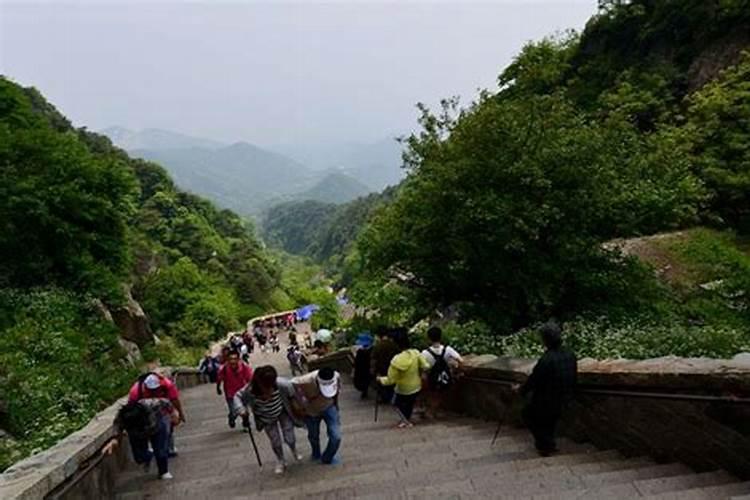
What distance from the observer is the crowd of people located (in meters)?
6.45

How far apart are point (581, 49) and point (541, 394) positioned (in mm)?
34378

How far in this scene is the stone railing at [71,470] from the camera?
16.0 feet

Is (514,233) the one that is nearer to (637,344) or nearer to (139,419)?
(637,344)

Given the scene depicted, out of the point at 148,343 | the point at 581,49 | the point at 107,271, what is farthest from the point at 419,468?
the point at 581,49

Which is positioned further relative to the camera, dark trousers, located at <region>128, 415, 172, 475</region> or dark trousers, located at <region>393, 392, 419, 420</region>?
dark trousers, located at <region>393, 392, 419, 420</region>

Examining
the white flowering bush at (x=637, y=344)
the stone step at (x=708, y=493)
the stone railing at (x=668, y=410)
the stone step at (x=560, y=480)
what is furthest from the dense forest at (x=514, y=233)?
the stone step at (x=708, y=493)

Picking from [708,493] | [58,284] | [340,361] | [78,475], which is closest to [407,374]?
[78,475]

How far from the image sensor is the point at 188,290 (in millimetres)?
51312

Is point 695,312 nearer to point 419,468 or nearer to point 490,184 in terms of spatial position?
point 490,184

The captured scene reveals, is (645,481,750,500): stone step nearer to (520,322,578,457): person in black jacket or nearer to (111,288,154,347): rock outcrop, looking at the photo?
(520,322,578,457): person in black jacket

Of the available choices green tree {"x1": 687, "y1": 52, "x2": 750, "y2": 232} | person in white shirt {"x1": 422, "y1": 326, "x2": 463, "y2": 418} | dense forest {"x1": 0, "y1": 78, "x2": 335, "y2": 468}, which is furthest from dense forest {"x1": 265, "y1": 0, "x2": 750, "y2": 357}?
dense forest {"x1": 0, "y1": 78, "x2": 335, "y2": 468}

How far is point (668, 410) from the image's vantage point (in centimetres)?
570

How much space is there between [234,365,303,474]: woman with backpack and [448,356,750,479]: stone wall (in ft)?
8.68

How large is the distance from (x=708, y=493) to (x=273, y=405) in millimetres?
4182
